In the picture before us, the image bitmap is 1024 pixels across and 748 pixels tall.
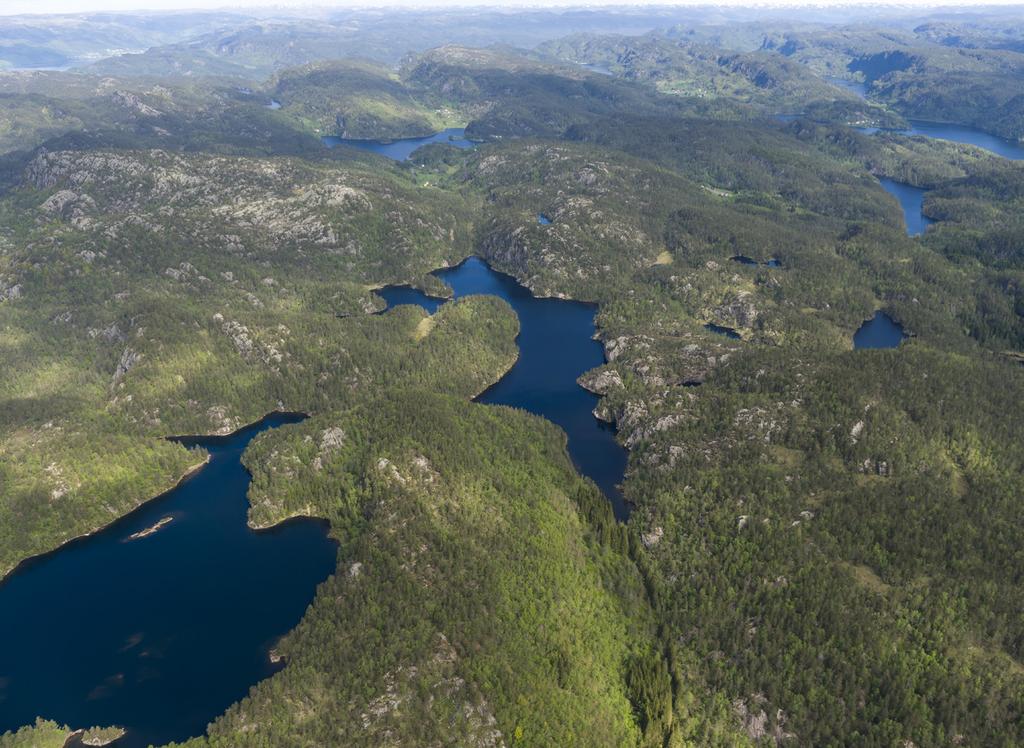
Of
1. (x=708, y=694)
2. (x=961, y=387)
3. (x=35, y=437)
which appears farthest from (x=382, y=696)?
(x=961, y=387)

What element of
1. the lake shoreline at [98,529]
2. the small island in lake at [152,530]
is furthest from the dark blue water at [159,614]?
the small island in lake at [152,530]

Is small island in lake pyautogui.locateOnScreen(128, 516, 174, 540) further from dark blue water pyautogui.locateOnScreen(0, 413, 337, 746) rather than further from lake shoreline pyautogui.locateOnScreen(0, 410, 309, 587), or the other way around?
lake shoreline pyautogui.locateOnScreen(0, 410, 309, 587)

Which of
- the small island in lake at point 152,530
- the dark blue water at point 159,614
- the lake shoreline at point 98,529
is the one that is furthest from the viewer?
the small island in lake at point 152,530

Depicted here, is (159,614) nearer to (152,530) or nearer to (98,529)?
(152,530)

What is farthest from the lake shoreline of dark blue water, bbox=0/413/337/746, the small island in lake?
the small island in lake

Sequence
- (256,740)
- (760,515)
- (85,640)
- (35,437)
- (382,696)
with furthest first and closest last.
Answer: (35,437) → (760,515) → (85,640) → (382,696) → (256,740)

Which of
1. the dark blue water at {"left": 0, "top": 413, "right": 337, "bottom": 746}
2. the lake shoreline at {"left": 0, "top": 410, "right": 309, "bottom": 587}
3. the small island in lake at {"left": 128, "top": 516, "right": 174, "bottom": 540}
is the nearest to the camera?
the dark blue water at {"left": 0, "top": 413, "right": 337, "bottom": 746}

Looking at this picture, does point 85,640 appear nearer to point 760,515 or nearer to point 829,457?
point 760,515

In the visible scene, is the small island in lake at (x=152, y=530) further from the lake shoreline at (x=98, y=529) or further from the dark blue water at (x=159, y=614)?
the lake shoreline at (x=98, y=529)
